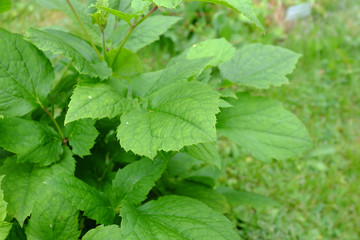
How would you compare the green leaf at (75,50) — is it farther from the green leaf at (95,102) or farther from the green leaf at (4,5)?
the green leaf at (4,5)

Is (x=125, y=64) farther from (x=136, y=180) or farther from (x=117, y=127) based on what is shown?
(x=136, y=180)

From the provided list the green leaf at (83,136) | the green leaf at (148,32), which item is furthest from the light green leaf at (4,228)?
the green leaf at (148,32)

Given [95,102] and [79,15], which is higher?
[79,15]

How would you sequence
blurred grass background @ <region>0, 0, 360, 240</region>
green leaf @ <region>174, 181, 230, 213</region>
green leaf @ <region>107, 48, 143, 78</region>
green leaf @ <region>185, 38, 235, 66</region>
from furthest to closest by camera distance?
blurred grass background @ <region>0, 0, 360, 240</region> → green leaf @ <region>174, 181, 230, 213</region> → green leaf @ <region>185, 38, 235, 66</region> → green leaf @ <region>107, 48, 143, 78</region>

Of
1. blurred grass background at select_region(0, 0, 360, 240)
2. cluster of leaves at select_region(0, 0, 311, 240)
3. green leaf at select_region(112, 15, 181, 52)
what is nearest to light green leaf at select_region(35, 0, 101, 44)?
cluster of leaves at select_region(0, 0, 311, 240)

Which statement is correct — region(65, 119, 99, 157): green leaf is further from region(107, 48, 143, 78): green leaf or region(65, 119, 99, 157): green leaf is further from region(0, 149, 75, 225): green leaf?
region(107, 48, 143, 78): green leaf

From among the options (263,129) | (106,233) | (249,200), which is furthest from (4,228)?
(249,200)

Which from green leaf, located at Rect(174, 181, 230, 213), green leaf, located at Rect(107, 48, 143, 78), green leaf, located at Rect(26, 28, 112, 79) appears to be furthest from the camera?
green leaf, located at Rect(174, 181, 230, 213)
